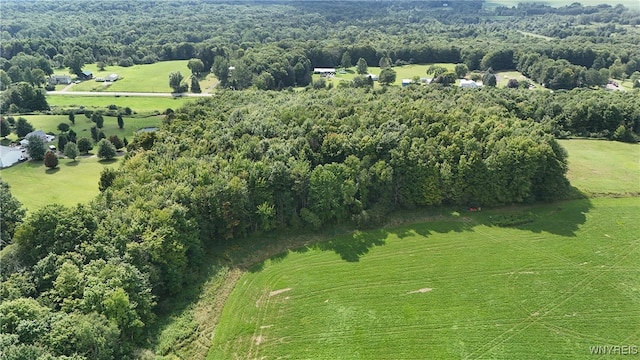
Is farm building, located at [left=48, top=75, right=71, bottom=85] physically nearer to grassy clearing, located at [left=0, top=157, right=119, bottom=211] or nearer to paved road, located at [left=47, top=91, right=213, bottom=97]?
paved road, located at [left=47, top=91, right=213, bottom=97]

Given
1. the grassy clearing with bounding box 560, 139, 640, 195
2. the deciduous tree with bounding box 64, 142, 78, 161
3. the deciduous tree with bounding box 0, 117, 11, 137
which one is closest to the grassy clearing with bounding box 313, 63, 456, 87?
the grassy clearing with bounding box 560, 139, 640, 195

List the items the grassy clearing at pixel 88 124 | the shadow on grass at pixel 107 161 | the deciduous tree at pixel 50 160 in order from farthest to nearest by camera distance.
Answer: the grassy clearing at pixel 88 124 → the shadow on grass at pixel 107 161 → the deciduous tree at pixel 50 160

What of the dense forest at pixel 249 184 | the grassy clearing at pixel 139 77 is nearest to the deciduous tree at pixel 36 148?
the dense forest at pixel 249 184

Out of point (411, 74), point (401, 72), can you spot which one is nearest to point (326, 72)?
point (401, 72)

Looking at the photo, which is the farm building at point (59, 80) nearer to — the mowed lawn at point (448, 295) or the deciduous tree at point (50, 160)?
the deciduous tree at point (50, 160)

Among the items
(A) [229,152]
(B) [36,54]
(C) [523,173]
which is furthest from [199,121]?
(B) [36,54]

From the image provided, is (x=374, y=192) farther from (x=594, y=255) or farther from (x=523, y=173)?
(x=594, y=255)
